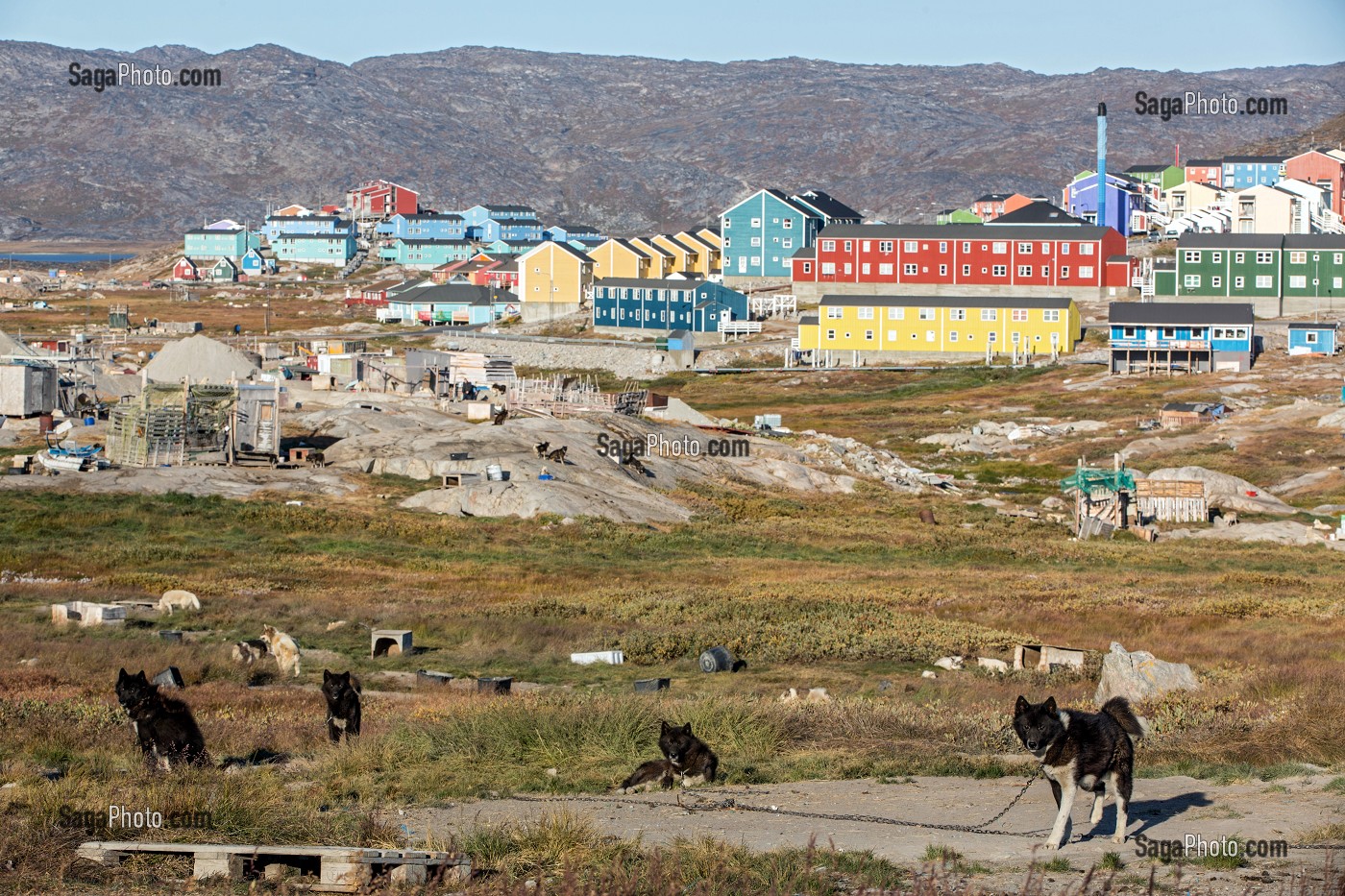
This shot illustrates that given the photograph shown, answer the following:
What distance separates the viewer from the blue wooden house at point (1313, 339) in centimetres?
9750

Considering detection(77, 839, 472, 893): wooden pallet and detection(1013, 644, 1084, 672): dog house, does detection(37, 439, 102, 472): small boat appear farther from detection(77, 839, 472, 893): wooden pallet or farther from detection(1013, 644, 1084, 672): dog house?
detection(77, 839, 472, 893): wooden pallet

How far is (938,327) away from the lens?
107000 mm

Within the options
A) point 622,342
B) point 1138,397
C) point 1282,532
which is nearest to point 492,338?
point 622,342

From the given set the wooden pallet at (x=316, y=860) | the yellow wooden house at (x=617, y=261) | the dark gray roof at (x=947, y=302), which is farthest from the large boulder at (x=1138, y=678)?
the yellow wooden house at (x=617, y=261)

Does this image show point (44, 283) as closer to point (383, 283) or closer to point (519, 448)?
point (383, 283)

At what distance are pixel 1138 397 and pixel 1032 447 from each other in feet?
52.3

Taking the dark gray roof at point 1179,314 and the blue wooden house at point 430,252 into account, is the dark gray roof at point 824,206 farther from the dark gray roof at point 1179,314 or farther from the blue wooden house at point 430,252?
the blue wooden house at point 430,252

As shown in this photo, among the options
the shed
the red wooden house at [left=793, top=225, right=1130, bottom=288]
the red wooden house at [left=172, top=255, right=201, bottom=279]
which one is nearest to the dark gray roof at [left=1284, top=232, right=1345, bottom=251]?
the red wooden house at [left=793, top=225, right=1130, bottom=288]

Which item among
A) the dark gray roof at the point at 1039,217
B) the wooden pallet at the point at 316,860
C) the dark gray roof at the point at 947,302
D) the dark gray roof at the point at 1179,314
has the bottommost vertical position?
the wooden pallet at the point at 316,860

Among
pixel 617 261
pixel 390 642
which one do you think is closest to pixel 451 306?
pixel 617 261

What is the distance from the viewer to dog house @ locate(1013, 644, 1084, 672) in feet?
76.6

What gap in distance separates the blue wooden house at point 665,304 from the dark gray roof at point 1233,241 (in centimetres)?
3455

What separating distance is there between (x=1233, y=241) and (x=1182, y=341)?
1943cm

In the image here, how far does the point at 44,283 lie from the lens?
177 metres
